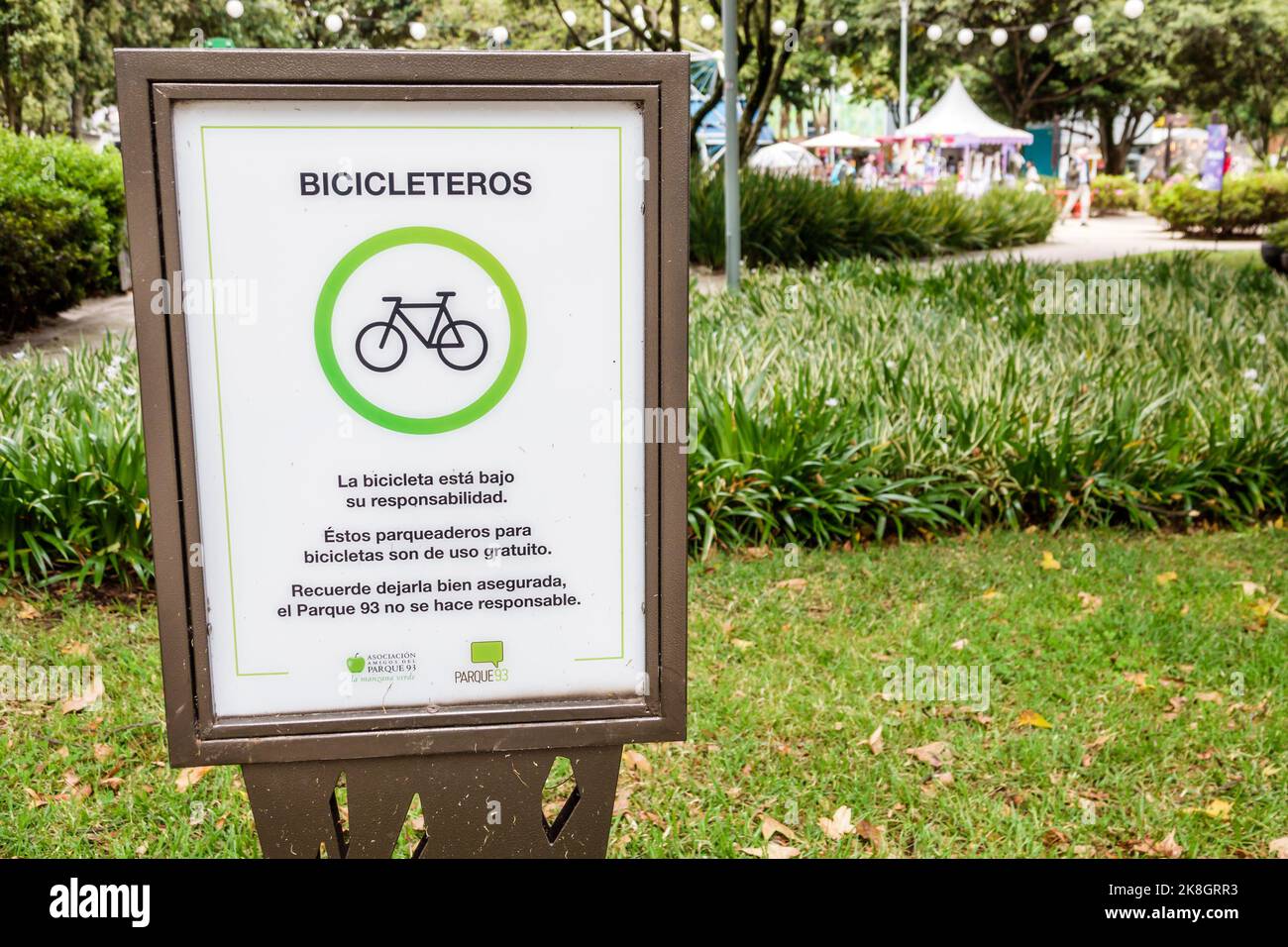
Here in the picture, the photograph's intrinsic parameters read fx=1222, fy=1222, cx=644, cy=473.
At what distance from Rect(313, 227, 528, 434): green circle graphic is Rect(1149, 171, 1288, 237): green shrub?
22.7m

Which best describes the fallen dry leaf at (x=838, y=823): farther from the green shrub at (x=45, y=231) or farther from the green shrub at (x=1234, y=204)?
the green shrub at (x=1234, y=204)

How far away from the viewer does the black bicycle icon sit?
1976mm

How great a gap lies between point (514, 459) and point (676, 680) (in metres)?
0.48

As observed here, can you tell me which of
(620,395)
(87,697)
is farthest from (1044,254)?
→ (620,395)

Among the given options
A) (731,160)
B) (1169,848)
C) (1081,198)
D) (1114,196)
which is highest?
(1114,196)

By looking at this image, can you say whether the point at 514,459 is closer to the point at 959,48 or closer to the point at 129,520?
the point at 129,520

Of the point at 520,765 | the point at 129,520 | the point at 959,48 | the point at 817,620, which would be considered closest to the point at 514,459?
the point at 520,765

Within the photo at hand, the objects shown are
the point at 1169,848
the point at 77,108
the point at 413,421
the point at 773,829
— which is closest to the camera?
the point at 413,421

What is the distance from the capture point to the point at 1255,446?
5.93 m

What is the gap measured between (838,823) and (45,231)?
8.09 m

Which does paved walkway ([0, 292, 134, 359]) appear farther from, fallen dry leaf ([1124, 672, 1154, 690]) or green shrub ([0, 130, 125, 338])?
fallen dry leaf ([1124, 672, 1154, 690])

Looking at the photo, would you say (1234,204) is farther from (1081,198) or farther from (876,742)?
(876,742)

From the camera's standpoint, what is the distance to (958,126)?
3198 cm

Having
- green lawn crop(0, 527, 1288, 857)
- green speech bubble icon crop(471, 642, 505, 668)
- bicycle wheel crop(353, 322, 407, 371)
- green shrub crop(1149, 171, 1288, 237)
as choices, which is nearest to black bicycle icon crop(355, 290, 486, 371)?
bicycle wheel crop(353, 322, 407, 371)
